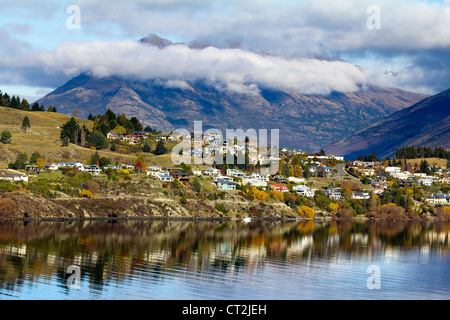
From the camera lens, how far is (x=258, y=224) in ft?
326

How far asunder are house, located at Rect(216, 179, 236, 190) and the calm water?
30028 millimetres

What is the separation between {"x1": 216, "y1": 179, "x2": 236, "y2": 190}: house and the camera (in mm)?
116562

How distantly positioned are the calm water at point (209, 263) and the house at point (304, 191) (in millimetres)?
40330

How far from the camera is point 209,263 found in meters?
53.5

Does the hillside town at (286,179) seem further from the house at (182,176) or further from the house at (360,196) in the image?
the house at (182,176)

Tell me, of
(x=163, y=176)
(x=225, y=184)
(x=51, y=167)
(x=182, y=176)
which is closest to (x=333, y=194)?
(x=225, y=184)

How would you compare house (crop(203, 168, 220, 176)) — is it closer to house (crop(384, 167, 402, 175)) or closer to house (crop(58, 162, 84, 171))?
house (crop(58, 162, 84, 171))

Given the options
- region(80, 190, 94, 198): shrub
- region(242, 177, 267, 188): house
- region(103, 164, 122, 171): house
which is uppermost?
region(103, 164, 122, 171): house

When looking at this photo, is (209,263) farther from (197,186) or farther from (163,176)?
(163,176)

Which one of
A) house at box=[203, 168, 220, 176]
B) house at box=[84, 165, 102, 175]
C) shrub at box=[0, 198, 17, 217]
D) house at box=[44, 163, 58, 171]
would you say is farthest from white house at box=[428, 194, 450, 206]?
shrub at box=[0, 198, 17, 217]

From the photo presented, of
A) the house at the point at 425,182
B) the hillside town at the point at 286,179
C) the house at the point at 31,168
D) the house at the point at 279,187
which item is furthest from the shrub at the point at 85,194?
the house at the point at 425,182

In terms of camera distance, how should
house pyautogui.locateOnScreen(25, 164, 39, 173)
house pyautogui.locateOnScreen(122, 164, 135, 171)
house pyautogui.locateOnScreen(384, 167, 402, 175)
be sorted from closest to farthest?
1. house pyautogui.locateOnScreen(25, 164, 39, 173)
2. house pyautogui.locateOnScreen(122, 164, 135, 171)
3. house pyautogui.locateOnScreen(384, 167, 402, 175)
